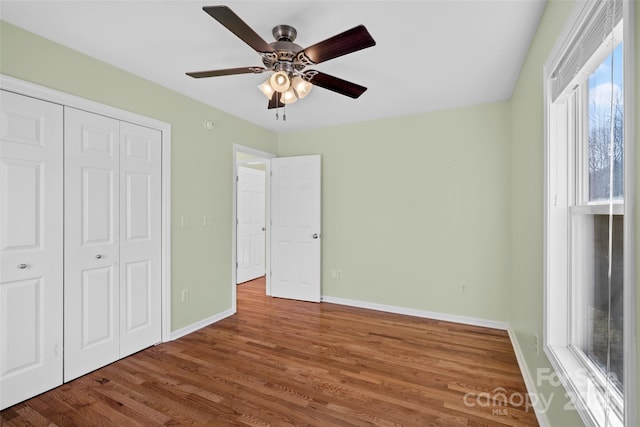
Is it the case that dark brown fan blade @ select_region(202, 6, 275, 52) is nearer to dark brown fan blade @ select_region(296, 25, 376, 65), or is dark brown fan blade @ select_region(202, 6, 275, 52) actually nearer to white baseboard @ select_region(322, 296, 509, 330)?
dark brown fan blade @ select_region(296, 25, 376, 65)

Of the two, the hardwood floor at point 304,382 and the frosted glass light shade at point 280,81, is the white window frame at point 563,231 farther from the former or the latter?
the frosted glass light shade at point 280,81

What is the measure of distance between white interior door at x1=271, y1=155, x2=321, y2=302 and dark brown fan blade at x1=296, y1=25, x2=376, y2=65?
2405mm

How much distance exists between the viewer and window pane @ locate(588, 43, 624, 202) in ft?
3.37

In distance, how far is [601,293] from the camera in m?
1.34

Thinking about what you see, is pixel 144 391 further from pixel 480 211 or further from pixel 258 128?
pixel 480 211

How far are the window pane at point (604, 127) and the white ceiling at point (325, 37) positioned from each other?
32.5 inches

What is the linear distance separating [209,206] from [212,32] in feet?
6.19

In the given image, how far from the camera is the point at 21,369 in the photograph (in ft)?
6.68

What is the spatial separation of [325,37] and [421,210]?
2.31 m

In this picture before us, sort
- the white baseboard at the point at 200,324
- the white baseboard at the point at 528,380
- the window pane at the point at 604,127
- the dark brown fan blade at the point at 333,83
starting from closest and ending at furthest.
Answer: the window pane at the point at 604,127 → the white baseboard at the point at 528,380 → the dark brown fan blade at the point at 333,83 → the white baseboard at the point at 200,324

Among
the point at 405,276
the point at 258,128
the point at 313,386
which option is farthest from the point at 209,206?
the point at 405,276

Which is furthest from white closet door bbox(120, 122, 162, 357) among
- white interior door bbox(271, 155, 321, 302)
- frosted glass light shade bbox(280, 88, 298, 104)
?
white interior door bbox(271, 155, 321, 302)

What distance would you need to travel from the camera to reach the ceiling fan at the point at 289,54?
5.04 feet

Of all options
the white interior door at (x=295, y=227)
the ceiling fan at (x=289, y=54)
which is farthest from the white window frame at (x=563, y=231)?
the white interior door at (x=295, y=227)
